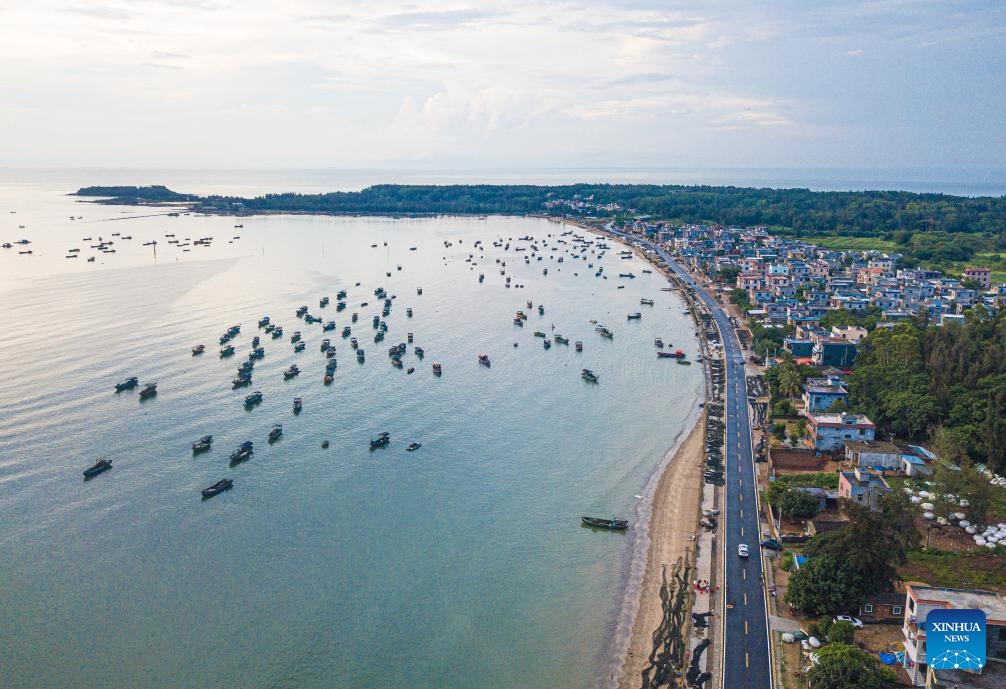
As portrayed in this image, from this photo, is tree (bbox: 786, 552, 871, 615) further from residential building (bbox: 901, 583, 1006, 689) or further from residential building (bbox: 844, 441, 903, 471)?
residential building (bbox: 844, 441, 903, 471)

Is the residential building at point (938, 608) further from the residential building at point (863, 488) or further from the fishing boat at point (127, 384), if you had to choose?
the fishing boat at point (127, 384)

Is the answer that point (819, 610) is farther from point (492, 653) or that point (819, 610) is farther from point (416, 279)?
point (416, 279)

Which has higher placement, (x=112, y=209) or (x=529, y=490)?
(x=112, y=209)

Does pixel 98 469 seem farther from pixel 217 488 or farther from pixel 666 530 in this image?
pixel 666 530

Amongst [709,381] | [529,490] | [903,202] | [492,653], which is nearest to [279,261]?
[709,381]

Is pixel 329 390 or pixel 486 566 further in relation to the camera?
pixel 329 390

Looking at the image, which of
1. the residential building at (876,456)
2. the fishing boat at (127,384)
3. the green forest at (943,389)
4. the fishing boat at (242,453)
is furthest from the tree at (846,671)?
the fishing boat at (127,384)

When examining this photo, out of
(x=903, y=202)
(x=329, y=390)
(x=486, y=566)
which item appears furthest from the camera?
(x=903, y=202)
